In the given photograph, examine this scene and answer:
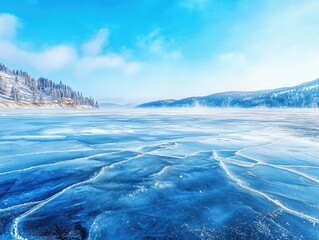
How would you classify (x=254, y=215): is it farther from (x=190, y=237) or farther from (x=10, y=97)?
(x=10, y=97)

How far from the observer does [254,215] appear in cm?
353

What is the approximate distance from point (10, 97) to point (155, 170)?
165 m

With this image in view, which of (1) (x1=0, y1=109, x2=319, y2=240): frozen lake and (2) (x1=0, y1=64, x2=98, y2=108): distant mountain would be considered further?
(2) (x1=0, y1=64, x2=98, y2=108): distant mountain

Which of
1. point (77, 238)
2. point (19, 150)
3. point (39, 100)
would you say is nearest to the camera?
point (77, 238)

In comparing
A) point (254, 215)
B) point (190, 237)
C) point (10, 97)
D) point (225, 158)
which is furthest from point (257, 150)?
point (10, 97)

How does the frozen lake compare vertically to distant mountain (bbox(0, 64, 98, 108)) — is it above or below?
below

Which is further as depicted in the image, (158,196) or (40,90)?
(40,90)

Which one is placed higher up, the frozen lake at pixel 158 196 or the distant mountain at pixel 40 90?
the distant mountain at pixel 40 90

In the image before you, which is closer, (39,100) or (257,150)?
(257,150)

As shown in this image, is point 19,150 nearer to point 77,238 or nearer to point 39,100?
point 77,238

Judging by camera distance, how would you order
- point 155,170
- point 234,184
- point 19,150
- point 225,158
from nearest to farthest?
point 234,184 < point 155,170 < point 225,158 < point 19,150

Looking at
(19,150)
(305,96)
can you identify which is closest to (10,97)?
(19,150)

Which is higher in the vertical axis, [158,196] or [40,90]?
[40,90]

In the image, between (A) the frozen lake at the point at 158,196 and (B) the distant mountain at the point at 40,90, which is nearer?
(A) the frozen lake at the point at 158,196
